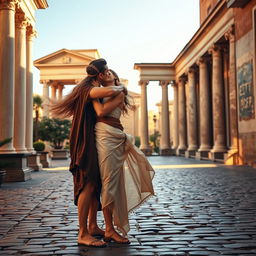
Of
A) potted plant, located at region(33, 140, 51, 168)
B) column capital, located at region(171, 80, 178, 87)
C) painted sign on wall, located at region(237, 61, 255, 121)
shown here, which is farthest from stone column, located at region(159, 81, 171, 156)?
painted sign on wall, located at region(237, 61, 255, 121)

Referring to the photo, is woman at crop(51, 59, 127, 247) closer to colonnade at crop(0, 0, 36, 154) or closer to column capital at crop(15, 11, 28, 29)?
colonnade at crop(0, 0, 36, 154)

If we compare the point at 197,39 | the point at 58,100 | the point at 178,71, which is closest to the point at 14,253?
the point at 58,100

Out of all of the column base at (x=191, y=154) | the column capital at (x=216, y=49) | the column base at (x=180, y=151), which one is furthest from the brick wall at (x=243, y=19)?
the column base at (x=180, y=151)

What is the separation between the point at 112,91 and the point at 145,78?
34.9 meters

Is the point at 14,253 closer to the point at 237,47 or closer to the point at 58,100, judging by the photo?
the point at 58,100

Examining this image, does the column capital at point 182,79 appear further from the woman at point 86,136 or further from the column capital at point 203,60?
the woman at point 86,136

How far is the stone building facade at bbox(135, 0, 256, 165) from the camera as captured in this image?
58.8ft

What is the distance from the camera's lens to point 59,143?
33.8 metres

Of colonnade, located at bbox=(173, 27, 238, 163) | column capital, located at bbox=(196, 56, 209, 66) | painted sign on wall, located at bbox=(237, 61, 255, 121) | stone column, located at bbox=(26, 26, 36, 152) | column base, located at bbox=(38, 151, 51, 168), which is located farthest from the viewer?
column capital, located at bbox=(196, 56, 209, 66)

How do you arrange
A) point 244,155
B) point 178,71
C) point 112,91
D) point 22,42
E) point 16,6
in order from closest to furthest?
point 112,91, point 16,6, point 22,42, point 244,155, point 178,71

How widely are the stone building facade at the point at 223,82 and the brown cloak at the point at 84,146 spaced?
14.3 meters

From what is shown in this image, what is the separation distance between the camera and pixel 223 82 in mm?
24766

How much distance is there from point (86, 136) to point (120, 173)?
61cm

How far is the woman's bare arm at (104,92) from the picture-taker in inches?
165
